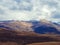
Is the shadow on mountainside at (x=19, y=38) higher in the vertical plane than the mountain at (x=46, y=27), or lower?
lower

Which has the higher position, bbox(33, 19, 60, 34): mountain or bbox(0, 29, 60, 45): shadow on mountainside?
bbox(33, 19, 60, 34): mountain

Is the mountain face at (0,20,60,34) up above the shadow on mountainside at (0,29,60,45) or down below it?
above

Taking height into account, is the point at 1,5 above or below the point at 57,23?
above

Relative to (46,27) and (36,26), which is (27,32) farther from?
(46,27)

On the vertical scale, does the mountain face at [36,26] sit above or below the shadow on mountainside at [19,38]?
above

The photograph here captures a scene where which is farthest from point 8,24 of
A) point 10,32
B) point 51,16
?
point 51,16

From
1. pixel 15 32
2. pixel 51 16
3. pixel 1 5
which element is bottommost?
pixel 15 32

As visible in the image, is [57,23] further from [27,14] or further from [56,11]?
[27,14]

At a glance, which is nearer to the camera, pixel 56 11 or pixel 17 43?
pixel 17 43
